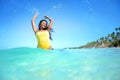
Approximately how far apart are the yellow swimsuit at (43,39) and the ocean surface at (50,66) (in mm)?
80

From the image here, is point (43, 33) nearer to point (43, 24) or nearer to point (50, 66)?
point (43, 24)

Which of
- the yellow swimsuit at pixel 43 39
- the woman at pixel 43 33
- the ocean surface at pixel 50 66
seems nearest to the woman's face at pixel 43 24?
the woman at pixel 43 33

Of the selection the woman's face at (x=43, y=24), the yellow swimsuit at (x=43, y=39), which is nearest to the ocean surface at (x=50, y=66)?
the yellow swimsuit at (x=43, y=39)

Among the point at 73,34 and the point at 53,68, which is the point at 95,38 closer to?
the point at 73,34

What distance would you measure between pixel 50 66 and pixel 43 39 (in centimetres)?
45

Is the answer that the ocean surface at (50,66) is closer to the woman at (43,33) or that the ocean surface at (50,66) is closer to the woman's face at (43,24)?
the woman at (43,33)

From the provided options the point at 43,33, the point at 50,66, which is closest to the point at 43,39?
the point at 43,33

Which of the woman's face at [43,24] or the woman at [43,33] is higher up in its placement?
the woman's face at [43,24]

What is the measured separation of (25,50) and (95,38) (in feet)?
4.04

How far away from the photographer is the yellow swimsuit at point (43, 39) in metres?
3.58

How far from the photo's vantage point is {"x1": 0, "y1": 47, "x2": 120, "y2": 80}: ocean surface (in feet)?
11.8

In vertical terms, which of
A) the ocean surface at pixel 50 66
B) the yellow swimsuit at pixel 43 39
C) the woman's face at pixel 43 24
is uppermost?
the woman's face at pixel 43 24

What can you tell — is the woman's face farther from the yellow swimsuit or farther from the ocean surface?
the ocean surface

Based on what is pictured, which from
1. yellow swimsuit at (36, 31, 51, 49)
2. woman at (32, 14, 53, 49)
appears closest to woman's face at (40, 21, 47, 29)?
woman at (32, 14, 53, 49)
